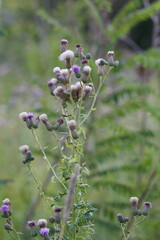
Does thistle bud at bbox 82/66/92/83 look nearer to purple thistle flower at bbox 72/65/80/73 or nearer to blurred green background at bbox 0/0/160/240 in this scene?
purple thistle flower at bbox 72/65/80/73

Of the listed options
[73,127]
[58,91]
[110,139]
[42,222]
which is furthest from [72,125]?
[110,139]

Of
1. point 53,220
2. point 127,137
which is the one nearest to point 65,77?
point 53,220

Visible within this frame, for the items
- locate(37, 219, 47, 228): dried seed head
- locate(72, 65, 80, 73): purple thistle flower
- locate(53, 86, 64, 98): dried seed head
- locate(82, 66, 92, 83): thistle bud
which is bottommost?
locate(37, 219, 47, 228): dried seed head

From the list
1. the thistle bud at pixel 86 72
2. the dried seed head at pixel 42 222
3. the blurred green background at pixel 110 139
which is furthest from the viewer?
the blurred green background at pixel 110 139

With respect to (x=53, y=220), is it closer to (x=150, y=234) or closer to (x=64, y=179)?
(x=64, y=179)

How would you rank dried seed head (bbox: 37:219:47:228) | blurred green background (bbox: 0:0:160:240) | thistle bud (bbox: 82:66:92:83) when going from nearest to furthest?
dried seed head (bbox: 37:219:47:228)
thistle bud (bbox: 82:66:92:83)
blurred green background (bbox: 0:0:160:240)

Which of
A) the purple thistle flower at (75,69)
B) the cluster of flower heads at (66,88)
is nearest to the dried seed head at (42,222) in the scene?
the cluster of flower heads at (66,88)

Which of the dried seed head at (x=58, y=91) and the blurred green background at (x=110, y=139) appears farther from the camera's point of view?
the blurred green background at (x=110, y=139)

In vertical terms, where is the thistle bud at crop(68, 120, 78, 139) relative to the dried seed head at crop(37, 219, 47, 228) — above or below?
above

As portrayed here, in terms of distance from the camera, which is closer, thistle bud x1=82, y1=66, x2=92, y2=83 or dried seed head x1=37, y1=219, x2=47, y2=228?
dried seed head x1=37, y1=219, x2=47, y2=228

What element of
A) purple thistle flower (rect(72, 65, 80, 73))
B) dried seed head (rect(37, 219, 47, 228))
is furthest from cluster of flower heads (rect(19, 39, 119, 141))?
dried seed head (rect(37, 219, 47, 228))

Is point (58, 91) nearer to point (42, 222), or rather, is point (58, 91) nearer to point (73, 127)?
point (73, 127)

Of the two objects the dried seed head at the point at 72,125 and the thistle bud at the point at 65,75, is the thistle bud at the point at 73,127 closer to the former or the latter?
the dried seed head at the point at 72,125

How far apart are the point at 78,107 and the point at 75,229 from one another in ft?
1.60
